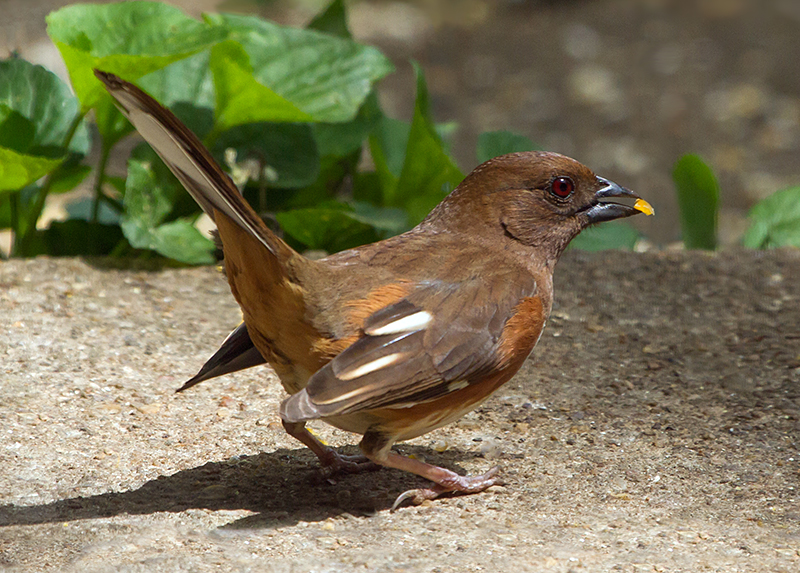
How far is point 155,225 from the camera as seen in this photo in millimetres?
4543

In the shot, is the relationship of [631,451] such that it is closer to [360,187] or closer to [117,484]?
[117,484]

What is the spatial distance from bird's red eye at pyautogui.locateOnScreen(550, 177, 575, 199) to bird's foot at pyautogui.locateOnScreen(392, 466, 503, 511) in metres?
0.96

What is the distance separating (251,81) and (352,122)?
88cm

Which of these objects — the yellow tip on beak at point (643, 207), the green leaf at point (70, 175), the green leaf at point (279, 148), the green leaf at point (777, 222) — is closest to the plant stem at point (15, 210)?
the green leaf at point (70, 175)

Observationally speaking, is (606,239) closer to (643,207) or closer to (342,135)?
(342,135)

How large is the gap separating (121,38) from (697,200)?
9.94 ft

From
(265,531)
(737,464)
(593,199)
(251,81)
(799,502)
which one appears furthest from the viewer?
(251,81)

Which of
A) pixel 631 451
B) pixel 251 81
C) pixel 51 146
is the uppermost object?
pixel 251 81

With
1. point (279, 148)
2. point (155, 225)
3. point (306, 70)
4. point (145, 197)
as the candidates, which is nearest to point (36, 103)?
point (145, 197)

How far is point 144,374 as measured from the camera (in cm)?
360

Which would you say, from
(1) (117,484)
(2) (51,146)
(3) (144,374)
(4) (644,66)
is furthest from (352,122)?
(4) (644,66)

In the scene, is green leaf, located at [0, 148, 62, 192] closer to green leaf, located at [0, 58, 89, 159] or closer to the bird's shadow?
green leaf, located at [0, 58, 89, 159]

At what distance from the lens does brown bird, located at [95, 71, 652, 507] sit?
2514 mm

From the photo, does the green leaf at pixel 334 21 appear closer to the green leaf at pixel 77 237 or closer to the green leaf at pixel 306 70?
the green leaf at pixel 306 70
